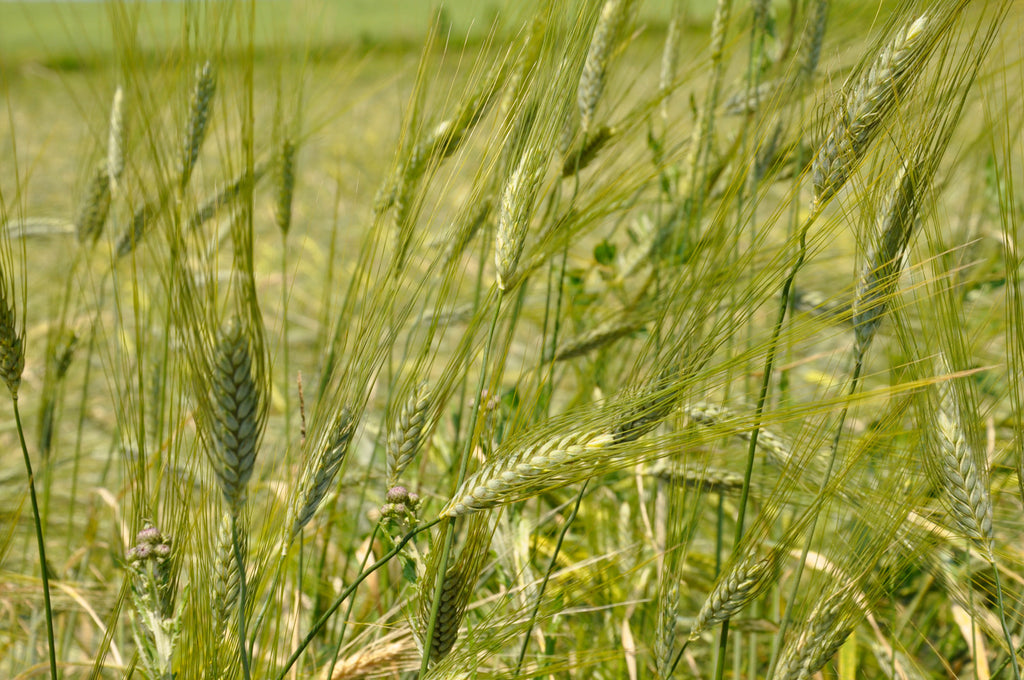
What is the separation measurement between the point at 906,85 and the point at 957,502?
0.29m

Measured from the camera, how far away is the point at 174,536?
60 cm

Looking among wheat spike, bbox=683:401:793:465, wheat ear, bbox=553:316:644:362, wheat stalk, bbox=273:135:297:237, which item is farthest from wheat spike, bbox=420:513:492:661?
wheat stalk, bbox=273:135:297:237

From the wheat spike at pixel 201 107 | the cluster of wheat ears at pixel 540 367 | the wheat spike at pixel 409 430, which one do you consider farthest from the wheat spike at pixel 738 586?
the wheat spike at pixel 201 107

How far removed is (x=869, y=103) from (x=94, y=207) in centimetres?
87

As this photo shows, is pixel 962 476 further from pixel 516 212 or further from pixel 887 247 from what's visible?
pixel 516 212

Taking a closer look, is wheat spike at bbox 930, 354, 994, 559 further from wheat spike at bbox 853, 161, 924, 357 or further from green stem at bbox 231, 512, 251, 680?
green stem at bbox 231, 512, 251, 680

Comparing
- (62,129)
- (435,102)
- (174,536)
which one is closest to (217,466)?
(174,536)

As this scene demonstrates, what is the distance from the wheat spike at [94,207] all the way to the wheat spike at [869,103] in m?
0.79

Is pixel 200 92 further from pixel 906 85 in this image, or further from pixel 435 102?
pixel 906 85

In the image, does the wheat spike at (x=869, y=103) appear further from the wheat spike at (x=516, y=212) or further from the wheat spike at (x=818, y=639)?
the wheat spike at (x=818, y=639)

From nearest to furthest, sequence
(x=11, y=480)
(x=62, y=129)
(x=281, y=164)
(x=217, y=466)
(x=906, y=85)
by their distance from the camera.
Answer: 1. (x=217, y=466)
2. (x=906, y=85)
3. (x=281, y=164)
4. (x=11, y=480)
5. (x=62, y=129)

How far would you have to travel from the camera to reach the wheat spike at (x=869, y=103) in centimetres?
54

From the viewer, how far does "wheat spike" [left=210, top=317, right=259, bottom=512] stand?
438mm

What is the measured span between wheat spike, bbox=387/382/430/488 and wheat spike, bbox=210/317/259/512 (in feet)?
0.41
